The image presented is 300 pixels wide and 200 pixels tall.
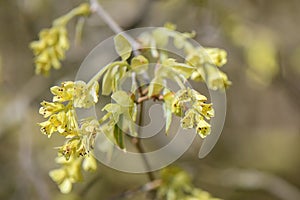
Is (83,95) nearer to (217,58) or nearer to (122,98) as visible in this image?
(122,98)

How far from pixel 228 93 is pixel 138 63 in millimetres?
2899

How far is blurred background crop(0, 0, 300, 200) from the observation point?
2994 millimetres

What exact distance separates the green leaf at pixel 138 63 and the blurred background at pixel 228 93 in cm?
110

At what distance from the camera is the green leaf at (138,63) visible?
4.87 ft

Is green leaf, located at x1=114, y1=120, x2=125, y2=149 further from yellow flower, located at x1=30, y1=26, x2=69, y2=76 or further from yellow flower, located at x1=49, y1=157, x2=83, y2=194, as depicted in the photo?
yellow flower, located at x1=30, y1=26, x2=69, y2=76

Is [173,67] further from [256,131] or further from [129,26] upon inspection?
[256,131]

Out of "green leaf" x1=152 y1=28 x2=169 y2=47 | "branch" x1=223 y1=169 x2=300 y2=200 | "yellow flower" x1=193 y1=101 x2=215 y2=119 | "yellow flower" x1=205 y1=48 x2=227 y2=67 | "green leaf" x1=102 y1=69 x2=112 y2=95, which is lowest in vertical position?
"yellow flower" x1=193 y1=101 x2=215 y2=119

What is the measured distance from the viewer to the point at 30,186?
122 inches

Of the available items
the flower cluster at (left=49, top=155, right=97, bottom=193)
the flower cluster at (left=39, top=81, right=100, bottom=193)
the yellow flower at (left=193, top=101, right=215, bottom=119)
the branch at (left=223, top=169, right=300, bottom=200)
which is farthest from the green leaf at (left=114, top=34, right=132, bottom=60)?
the branch at (left=223, top=169, right=300, bottom=200)

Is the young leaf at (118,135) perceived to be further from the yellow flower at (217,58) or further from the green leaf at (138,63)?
the yellow flower at (217,58)

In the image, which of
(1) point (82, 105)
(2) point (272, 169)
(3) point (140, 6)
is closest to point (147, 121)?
(1) point (82, 105)

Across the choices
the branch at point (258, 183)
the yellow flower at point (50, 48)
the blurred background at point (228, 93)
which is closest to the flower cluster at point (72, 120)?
the yellow flower at point (50, 48)

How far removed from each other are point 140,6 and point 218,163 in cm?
164

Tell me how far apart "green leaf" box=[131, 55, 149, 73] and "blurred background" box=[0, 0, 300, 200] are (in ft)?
3.62
